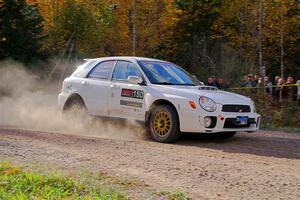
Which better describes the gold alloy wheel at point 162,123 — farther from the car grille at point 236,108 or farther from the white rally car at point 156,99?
the car grille at point 236,108

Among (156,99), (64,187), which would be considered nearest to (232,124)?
(156,99)

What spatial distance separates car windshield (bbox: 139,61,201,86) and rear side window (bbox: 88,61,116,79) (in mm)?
783

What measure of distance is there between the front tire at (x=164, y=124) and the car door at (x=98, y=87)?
4.45ft

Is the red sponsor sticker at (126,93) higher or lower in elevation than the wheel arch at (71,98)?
higher

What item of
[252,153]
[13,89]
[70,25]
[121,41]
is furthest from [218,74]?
[252,153]

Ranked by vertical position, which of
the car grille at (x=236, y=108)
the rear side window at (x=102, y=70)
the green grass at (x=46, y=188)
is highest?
the rear side window at (x=102, y=70)

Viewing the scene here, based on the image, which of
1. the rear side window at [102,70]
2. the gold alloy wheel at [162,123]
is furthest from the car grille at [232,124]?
the rear side window at [102,70]

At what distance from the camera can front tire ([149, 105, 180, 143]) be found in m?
9.72

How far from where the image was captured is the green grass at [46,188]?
18.6 ft

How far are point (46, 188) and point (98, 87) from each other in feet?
17.2

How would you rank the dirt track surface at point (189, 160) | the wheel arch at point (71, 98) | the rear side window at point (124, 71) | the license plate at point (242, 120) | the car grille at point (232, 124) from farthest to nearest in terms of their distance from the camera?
the wheel arch at point (71, 98), the rear side window at point (124, 71), the license plate at point (242, 120), the car grille at point (232, 124), the dirt track surface at point (189, 160)

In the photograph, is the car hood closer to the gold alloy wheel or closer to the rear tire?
the gold alloy wheel

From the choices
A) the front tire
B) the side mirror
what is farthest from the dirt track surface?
the side mirror

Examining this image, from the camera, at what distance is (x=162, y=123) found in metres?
9.91
